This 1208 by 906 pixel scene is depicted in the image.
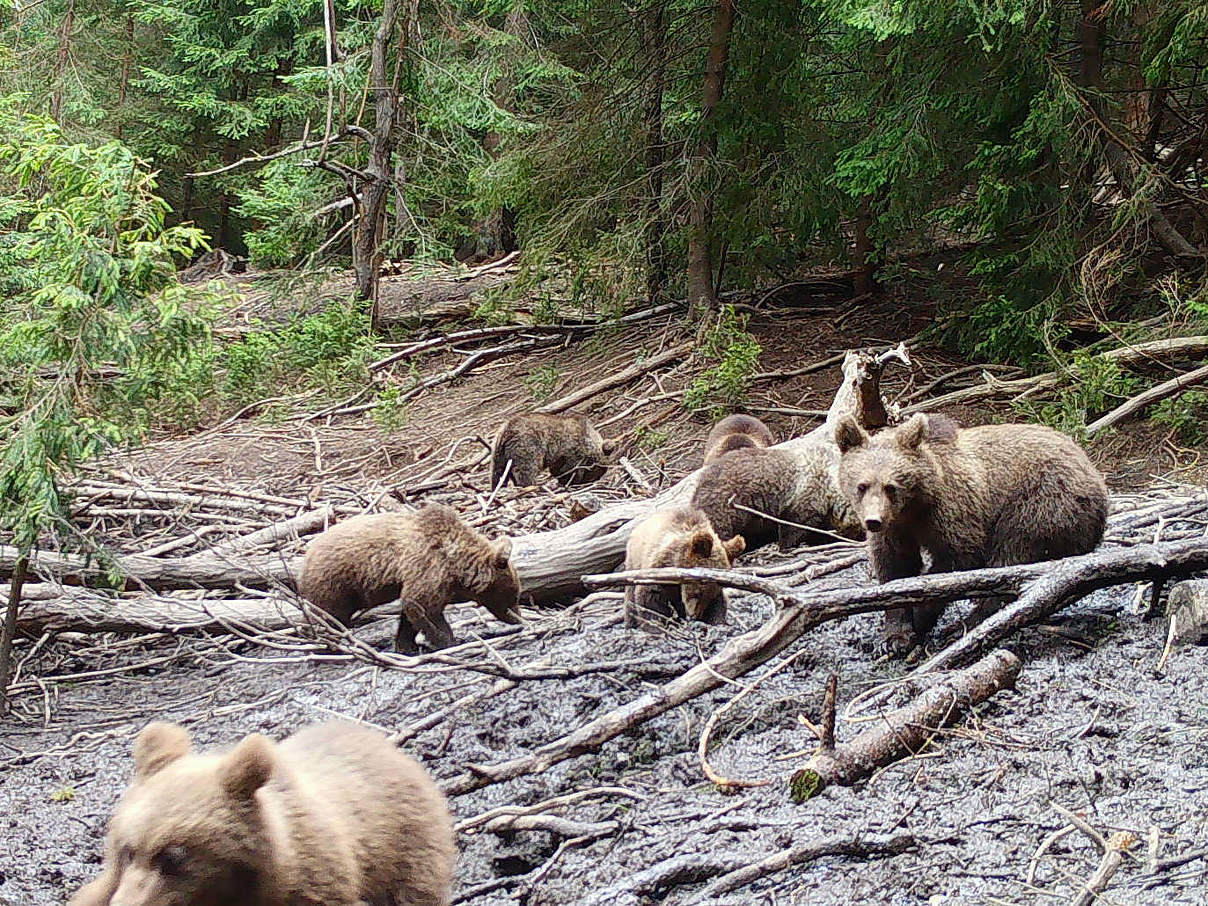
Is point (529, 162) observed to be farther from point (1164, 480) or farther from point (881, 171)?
point (1164, 480)

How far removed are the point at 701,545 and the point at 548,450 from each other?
4765 millimetres

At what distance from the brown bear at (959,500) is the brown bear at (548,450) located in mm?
5730

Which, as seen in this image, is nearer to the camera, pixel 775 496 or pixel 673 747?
pixel 673 747

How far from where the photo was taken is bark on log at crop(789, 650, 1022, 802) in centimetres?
384

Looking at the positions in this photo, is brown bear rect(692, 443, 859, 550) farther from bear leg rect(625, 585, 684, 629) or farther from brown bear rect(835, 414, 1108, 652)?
brown bear rect(835, 414, 1108, 652)

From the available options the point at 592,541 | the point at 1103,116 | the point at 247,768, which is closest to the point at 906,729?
the point at 247,768

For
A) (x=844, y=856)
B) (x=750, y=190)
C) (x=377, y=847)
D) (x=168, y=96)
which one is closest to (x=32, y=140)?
(x=377, y=847)

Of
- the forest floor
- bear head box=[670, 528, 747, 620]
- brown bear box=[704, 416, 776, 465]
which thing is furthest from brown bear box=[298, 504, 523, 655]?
brown bear box=[704, 416, 776, 465]

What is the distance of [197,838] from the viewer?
2623 mm

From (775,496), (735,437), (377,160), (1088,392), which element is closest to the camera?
(775,496)

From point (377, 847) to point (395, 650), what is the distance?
347 cm

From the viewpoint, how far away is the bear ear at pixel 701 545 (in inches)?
251

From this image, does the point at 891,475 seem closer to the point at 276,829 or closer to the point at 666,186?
the point at 276,829

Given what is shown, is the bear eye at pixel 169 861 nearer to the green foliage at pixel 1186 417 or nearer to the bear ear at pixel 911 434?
the bear ear at pixel 911 434
